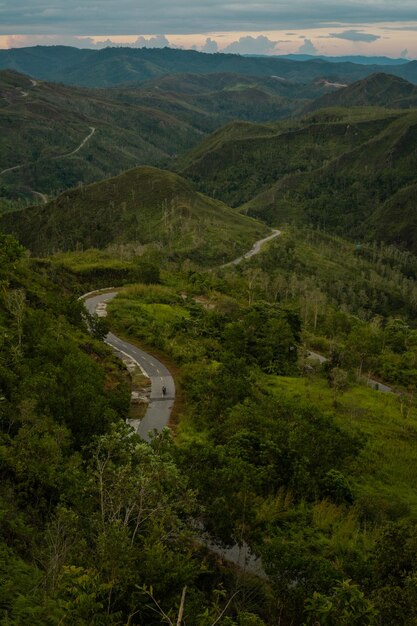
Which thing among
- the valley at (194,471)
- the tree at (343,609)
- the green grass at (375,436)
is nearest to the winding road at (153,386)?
the valley at (194,471)

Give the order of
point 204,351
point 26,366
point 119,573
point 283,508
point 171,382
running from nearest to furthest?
point 119,573 < point 283,508 < point 26,366 < point 171,382 < point 204,351

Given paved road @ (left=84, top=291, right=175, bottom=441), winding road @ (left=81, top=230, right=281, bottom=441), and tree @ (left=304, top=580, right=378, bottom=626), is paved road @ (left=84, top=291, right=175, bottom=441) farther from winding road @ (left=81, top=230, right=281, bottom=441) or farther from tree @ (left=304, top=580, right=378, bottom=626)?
tree @ (left=304, top=580, right=378, bottom=626)

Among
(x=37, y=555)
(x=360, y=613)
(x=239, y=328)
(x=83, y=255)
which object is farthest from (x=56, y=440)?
(x=83, y=255)

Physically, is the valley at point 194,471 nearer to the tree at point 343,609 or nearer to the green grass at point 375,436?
the tree at point 343,609

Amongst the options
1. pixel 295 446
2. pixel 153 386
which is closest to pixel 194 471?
pixel 295 446

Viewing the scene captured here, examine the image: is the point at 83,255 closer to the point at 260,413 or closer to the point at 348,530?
the point at 260,413

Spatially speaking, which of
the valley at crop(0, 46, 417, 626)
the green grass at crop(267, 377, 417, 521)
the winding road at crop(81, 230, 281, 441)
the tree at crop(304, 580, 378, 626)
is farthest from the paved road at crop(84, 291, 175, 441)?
the tree at crop(304, 580, 378, 626)
